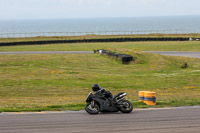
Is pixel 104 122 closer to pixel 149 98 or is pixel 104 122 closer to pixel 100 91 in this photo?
pixel 100 91

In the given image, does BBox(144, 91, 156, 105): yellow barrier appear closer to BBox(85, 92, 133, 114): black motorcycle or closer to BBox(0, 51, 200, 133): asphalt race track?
BBox(0, 51, 200, 133): asphalt race track

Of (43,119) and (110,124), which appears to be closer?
(110,124)

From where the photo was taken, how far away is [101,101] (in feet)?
42.6

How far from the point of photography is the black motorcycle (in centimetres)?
1294

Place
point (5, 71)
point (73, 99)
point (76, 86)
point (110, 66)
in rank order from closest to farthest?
point (73, 99) < point (76, 86) < point (5, 71) < point (110, 66)

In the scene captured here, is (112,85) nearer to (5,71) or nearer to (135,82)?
(135,82)

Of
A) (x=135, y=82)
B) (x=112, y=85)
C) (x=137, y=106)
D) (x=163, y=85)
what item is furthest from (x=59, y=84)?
(x=137, y=106)

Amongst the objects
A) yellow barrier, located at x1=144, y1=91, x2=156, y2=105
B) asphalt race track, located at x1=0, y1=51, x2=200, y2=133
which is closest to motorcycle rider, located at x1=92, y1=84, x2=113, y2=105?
asphalt race track, located at x1=0, y1=51, x2=200, y2=133

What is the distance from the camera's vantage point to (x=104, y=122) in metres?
11.3

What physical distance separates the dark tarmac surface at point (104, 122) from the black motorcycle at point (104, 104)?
0.25m

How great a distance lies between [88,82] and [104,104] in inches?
503

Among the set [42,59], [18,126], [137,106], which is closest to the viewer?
[18,126]

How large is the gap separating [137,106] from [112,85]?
375 inches

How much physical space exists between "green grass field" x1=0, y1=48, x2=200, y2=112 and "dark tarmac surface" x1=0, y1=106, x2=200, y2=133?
1.71 m
